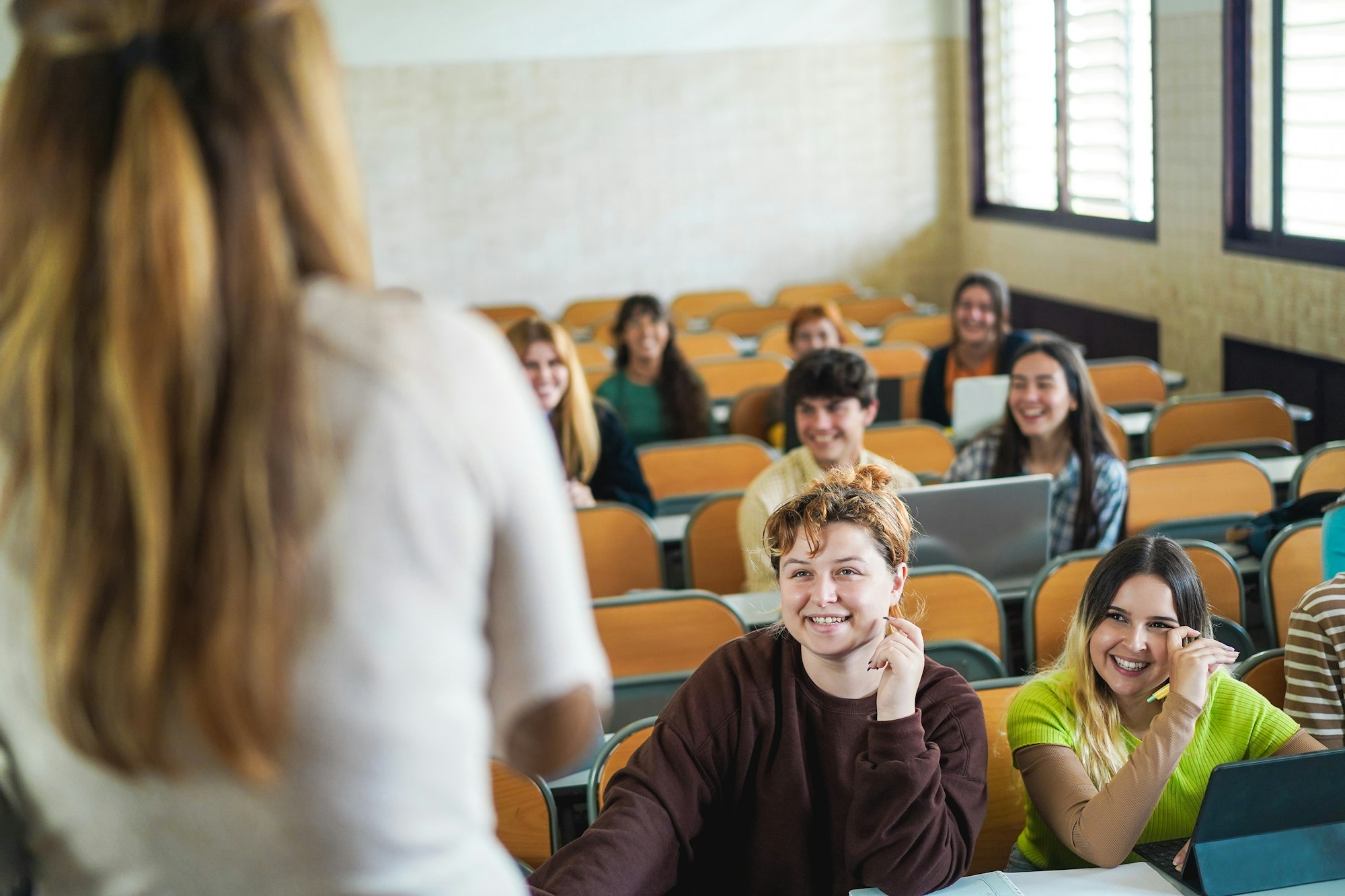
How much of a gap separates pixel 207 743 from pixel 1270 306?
250 inches

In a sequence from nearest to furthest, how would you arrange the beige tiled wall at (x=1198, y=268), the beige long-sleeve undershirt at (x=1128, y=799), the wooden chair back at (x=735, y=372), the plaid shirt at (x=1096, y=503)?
the beige long-sleeve undershirt at (x=1128, y=799) → the plaid shirt at (x=1096, y=503) → the wooden chair back at (x=735, y=372) → the beige tiled wall at (x=1198, y=268)

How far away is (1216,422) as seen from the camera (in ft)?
15.3

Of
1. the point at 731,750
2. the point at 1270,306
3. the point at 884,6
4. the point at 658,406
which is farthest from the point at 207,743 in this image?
the point at 884,6

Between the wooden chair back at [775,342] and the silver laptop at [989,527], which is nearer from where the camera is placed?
the silver laptop at [989,527]

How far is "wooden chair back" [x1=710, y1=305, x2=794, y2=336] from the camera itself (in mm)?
7781

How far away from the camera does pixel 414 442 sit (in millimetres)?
771

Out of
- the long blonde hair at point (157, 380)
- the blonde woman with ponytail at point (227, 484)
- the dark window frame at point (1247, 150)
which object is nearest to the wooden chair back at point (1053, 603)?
the blonde woman with ponytail at point (227, 484)

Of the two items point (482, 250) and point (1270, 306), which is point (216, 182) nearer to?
point (1270, 306)

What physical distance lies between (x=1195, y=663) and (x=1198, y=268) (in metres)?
5.45

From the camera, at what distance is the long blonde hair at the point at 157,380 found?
0.74m

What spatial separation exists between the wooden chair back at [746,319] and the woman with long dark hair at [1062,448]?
404cm

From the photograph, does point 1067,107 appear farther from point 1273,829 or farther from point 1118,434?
point 1273,829

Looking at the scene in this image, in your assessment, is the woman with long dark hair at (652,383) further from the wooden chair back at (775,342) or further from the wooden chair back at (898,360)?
the wooden chair back at (775,342)

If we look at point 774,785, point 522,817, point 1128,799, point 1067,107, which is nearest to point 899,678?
point 774,785
